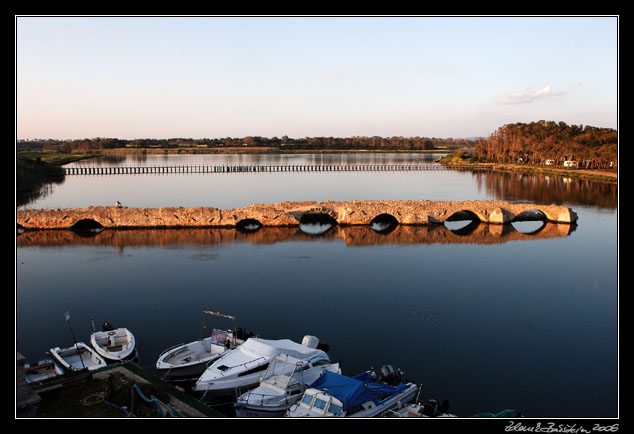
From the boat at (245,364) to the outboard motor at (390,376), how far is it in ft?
7.23

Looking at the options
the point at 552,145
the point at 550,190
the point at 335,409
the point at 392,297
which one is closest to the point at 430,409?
the point at 335,409

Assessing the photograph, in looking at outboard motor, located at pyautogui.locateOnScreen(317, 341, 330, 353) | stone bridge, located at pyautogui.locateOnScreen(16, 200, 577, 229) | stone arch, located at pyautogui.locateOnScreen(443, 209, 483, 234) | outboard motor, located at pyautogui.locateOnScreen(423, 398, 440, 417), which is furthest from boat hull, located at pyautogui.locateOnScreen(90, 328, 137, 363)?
stone arch, located at pyautogui.locateOnScreen(443, 209, 483, 234)

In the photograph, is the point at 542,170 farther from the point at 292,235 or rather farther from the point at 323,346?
the point at 323,346

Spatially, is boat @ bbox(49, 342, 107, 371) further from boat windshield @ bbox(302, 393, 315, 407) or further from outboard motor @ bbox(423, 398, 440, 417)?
outboard motor @ bbox(423, 398, 440, 417)

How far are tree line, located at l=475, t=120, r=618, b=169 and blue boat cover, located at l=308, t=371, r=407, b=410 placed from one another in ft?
303

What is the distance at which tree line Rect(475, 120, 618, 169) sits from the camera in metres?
97.5

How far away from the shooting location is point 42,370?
1655 cm

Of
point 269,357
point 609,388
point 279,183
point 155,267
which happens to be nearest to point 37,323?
point 155,267

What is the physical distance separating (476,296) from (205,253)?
1857 cm

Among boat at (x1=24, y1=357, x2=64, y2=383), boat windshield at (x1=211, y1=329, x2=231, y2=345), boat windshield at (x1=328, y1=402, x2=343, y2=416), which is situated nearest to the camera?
boat windshield at (x1=328, y1=402, x2=343, y2=416)

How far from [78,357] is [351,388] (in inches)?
422

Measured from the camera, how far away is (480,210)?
4522 cm

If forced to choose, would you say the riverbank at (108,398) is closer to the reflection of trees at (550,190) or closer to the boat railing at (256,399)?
the boat railing at (256,399)

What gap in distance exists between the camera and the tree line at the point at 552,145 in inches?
3839
